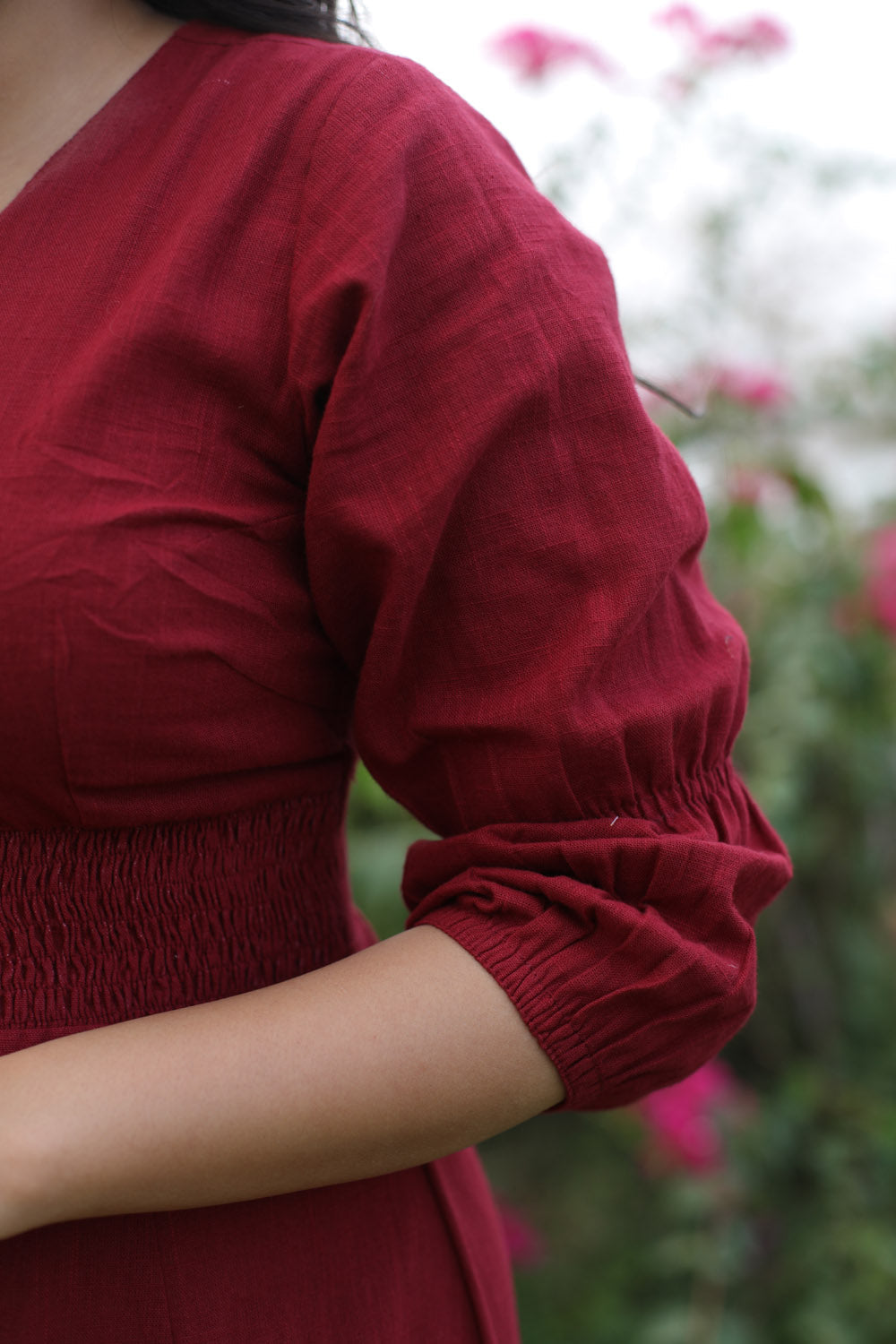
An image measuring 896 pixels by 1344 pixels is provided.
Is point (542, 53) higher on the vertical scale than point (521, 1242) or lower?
higher

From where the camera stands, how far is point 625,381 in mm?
688

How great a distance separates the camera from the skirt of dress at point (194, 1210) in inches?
26.5

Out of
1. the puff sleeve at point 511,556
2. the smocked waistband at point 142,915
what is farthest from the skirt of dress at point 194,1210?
the puff sleeve at point 511,556

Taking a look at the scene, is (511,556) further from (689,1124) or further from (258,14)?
(689,1124)

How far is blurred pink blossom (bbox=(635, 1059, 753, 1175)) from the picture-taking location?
1.68 m

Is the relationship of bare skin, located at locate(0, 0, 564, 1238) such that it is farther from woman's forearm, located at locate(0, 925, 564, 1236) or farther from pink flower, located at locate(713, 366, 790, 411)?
pink flower, located at locate(713, 366, 790, 411)

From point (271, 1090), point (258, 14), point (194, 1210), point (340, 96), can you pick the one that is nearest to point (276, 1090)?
point (271, 1090)

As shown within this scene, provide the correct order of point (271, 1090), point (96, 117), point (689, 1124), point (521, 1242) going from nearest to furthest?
point (271, 1090)
point (96, 117)
point (689, 1124)
point (521, 1242)

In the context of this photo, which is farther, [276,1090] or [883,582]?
[883,582]

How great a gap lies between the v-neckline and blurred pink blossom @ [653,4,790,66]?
4.54ft

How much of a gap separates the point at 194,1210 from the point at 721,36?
6.23 feet

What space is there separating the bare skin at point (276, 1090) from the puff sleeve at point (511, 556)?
0.10ft

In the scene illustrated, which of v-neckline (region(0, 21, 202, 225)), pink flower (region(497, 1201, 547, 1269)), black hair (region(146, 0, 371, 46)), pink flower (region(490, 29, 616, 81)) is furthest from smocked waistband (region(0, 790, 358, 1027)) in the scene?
pink flower (region(490, 29, 616, 81))

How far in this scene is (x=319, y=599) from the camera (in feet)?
2.29
